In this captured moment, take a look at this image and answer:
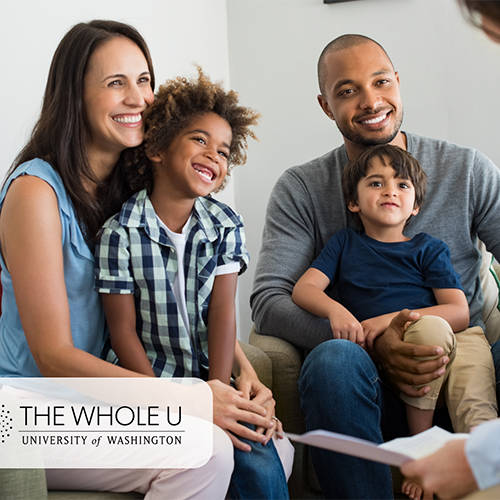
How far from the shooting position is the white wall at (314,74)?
8.72 feet

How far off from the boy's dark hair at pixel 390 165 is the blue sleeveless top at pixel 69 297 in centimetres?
86

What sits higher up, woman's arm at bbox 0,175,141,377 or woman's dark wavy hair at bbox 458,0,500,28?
woman's dark wavy hair at bbox 458,0,500,28

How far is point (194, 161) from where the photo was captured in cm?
130

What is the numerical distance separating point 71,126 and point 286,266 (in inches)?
31.9

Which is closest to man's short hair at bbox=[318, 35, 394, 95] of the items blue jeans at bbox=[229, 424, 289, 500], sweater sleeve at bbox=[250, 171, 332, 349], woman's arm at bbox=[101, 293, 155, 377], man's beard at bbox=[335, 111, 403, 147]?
man's beard at bbox=[335, 111, 403, 147]

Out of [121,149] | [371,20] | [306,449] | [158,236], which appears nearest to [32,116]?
[121,149]

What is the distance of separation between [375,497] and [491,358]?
50 cm

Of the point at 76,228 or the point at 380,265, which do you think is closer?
the point at 76,228

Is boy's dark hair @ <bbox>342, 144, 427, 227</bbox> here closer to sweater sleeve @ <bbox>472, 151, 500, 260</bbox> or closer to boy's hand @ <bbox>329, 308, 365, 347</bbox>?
sweater sleeve @ <bbox>472, 151, 500, 260</bbox>

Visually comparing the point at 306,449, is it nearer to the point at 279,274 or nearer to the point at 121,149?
the point at 279,274

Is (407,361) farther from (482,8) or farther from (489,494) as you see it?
(482,8)

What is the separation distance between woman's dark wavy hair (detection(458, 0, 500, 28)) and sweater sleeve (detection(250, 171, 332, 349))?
0.96m

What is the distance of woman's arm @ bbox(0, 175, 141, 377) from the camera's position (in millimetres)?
1072

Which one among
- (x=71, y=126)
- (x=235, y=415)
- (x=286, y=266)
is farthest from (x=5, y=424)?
(x=286, y=266)
